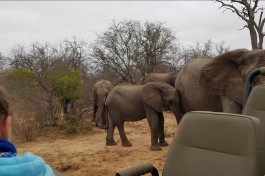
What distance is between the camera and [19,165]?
143 centimetres

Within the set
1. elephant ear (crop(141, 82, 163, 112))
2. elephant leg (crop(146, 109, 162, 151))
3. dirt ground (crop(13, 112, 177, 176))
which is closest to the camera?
dirt ground (crop(13, 112, 177, 176))

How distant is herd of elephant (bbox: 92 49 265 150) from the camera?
6.04 metres

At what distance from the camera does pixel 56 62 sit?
13.1 metres

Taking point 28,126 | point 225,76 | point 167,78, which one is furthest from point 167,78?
point 225,76

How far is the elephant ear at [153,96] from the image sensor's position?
25.1ft

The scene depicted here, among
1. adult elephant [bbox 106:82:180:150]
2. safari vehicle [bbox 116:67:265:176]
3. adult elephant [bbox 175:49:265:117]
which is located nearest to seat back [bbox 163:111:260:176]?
safari vehicle [bbox 116:67:265:176]

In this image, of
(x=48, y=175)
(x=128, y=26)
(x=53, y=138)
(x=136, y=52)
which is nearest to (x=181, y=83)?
(x=53, y=138)

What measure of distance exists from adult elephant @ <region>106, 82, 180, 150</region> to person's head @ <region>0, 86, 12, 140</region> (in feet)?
20.1

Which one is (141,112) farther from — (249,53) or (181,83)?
(249,53)

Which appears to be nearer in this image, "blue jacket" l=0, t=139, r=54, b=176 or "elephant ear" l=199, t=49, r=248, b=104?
"blue jacket" l=0, t=139, r=54, b=176

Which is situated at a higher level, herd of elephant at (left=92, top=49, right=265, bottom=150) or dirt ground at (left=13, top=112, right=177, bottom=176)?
herd of elephant at (left=92, top=49, right=265, bottom=150)

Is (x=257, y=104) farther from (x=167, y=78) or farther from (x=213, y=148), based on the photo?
(x=167, y=78)

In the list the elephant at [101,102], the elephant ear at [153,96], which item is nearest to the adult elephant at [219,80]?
the elephant ear at [153,96]

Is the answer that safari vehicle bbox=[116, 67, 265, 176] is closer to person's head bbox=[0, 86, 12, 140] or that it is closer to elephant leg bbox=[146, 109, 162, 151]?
person's head bbox=[0, 86, 12, 140]
